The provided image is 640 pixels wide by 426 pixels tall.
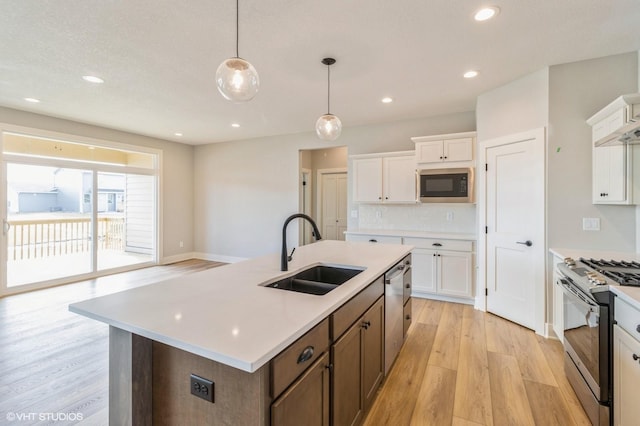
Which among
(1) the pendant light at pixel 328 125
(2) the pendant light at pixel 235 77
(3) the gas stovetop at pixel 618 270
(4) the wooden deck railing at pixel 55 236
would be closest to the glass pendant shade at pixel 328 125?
(1) the pendant light at pixel 328 125

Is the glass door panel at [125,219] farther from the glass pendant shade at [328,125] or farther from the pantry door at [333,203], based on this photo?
the glass pendant shade at [328,125]

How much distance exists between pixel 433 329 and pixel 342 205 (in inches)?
158

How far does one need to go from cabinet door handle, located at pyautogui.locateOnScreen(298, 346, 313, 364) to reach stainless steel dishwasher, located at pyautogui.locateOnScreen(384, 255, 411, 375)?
1075 mm

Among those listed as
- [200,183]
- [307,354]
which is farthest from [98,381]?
[200,183]

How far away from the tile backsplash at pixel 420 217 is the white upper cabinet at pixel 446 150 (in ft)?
2.31

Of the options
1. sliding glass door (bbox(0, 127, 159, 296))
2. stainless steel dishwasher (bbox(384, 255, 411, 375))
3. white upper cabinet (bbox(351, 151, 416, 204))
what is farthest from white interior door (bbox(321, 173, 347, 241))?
stainless steel dishwasher (bbox(384, 255, 411, 375))

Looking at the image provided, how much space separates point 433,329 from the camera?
3.16m

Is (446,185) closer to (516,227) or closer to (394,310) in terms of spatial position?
(516,227)

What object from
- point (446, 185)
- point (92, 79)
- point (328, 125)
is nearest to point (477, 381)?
point (328, 125)

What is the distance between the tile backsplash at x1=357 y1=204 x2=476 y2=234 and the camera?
434 centimetres

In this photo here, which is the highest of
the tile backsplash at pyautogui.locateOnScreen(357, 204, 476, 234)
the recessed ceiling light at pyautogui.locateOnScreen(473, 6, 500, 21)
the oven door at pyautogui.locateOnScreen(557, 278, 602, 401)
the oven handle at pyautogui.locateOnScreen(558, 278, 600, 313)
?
the recessed ceiling light at pyautogui.locateOnScreen(473, 6, 500, 21)

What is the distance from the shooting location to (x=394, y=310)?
233cm

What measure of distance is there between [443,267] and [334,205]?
11.0 feet

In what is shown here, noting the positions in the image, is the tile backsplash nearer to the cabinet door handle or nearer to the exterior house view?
the exterior house view
